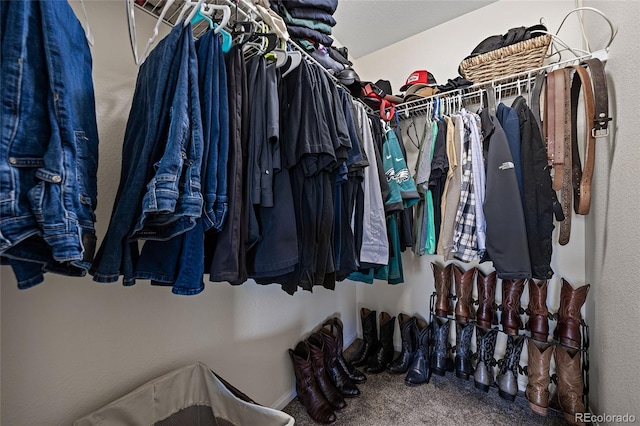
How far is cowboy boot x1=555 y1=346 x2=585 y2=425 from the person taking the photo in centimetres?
115

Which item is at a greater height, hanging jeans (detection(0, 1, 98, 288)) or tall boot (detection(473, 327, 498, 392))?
hanging jeans (detection(0, 1, 98, 288))

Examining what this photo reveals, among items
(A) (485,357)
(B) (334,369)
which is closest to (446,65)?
(A) (485,357)

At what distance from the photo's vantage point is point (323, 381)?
1.37m

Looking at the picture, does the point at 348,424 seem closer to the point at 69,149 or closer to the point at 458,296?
the point at 458,296

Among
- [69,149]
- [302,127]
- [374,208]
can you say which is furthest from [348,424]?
[69,149]

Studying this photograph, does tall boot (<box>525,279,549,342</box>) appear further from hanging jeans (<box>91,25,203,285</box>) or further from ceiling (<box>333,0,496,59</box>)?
ceiling (<box>333,0,496,59</box>)

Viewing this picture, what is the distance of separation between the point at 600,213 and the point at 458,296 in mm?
799

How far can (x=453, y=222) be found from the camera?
1230mm

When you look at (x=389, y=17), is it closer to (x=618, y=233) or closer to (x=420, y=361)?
(x=618, y=233)

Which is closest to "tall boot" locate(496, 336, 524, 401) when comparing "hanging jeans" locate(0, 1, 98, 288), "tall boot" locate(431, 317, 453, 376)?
"tall boot" locate(431, 317, 453, 376)

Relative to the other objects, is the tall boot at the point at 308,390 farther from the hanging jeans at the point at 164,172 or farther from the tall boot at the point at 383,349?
the hanging jeans at the point at 164,172

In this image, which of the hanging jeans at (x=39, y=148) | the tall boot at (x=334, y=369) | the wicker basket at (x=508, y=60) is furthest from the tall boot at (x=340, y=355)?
the wicker basket at (x=508, y=60)

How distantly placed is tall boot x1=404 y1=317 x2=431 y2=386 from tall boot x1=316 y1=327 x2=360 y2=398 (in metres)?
0.36

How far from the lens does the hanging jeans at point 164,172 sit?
471 mm
